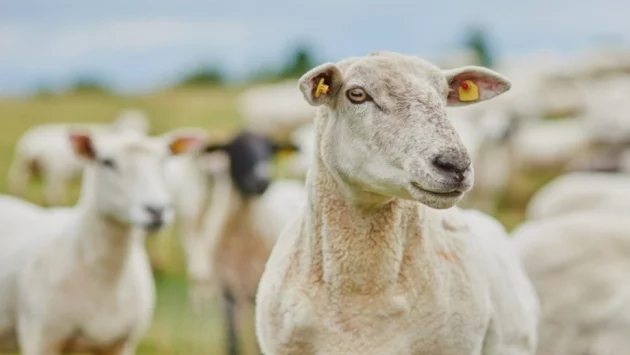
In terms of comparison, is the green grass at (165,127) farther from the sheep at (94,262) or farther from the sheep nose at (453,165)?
the sheep nose at (453,165)

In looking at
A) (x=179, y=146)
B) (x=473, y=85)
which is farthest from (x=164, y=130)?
(x=473, y=85)

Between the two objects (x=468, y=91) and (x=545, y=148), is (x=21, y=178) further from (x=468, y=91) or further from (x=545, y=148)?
(x=468, y=91)

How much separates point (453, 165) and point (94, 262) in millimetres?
3555

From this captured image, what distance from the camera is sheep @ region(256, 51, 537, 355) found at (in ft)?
14.3

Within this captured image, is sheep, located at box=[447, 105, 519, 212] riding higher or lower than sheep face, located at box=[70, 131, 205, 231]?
lower

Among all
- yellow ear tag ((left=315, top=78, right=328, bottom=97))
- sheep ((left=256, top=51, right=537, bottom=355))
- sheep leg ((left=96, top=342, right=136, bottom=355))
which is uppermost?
yellow ear tag ((left=315, top=78, right=328, bottom=97))

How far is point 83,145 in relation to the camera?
7.43 metres

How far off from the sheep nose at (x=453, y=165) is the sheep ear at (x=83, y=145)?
3.82 metres

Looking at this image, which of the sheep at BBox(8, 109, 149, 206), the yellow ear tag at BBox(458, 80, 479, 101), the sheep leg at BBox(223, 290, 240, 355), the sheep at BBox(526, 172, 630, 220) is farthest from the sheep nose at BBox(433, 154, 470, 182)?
the sheep at BBox(8, 109, 149, 206)

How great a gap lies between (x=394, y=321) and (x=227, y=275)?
4678mm

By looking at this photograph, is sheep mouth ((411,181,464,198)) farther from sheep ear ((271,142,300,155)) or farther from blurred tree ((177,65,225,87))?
blurred tree ((177,65,225,87))

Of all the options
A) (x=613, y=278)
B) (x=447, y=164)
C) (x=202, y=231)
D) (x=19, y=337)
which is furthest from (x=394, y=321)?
(x=202, y=231)

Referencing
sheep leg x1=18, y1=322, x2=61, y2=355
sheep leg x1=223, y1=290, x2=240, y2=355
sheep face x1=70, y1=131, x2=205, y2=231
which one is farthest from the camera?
sheep leg x1=223, y1=290, x2=240, y2=355

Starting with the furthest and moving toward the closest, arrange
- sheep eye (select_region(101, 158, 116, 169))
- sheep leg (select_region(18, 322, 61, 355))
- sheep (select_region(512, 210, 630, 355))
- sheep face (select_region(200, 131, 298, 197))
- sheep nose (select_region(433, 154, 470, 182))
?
sheep face (select_region(200, 131, 298, 197)) → sheep eye (select_region(101, 158, 116, 169)) → sheep leg (select_region(18, 322, 61, 355)) → sheep (select_region(512, 210, 630, 355)) → sheep nose (select_region(433, 154, 470, 182))
